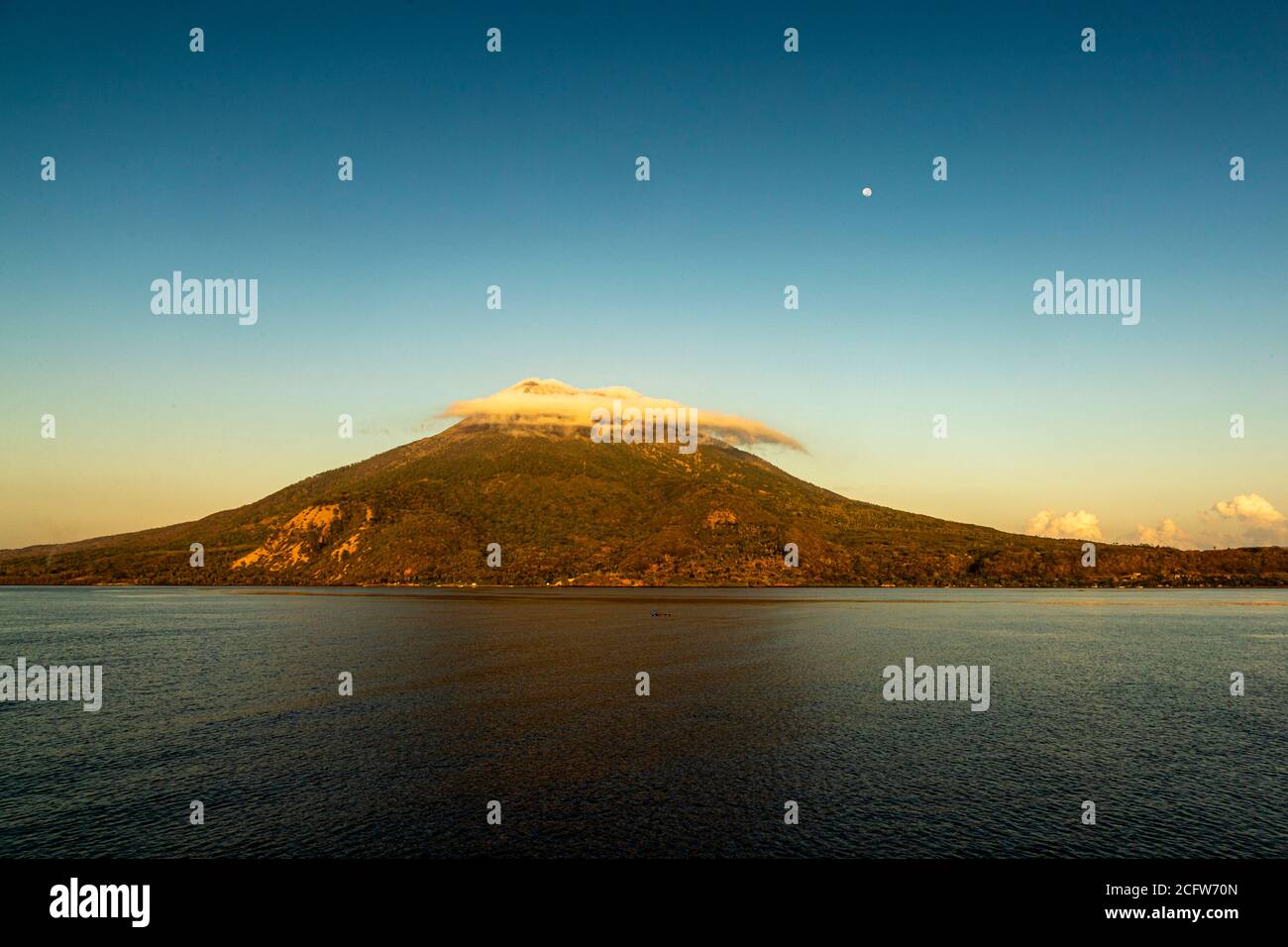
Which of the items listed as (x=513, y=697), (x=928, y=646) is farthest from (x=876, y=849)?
(x=928, y=646)

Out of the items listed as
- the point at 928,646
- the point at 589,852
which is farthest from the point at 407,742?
the point at 928,646

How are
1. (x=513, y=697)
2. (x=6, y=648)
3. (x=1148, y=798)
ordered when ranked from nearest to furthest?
(x=1148, y=798)
(x=513, y=697)
(x=6, y=648)

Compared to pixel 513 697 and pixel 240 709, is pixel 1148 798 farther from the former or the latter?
pixel 240 709
